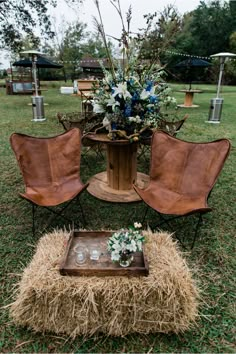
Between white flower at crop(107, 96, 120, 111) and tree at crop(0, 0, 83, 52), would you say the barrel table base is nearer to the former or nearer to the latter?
white flower at crop(107, 96, 120, 111)

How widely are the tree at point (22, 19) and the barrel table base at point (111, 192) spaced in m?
11.0

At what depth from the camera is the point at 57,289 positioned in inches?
52.1

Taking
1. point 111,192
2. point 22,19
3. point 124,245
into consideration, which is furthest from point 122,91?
point 22,19

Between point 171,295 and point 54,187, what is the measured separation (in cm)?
155

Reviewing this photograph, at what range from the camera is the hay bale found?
1.33 meters

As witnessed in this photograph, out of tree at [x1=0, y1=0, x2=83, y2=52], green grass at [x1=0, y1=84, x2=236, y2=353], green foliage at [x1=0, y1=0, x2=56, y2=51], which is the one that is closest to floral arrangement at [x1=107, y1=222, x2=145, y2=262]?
green grass at [x1=0, y1=84, x2=236, y2=353]

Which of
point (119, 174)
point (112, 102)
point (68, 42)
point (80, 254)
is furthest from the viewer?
point (68, 42)

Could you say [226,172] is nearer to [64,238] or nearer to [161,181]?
[161,181]

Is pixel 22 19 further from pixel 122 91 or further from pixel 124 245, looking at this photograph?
pixel 124 245

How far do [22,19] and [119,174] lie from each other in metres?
12.4

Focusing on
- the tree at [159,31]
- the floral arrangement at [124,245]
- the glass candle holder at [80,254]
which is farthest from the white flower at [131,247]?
the tree at [159,31]

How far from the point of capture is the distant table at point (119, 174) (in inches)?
108

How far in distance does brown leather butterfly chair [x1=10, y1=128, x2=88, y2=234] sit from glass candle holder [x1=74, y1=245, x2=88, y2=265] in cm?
84

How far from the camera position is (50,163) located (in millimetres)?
2615
